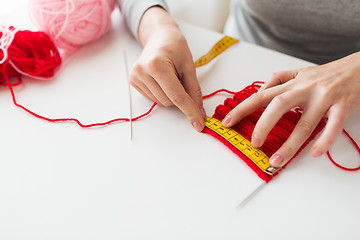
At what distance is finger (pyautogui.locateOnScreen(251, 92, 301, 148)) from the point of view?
65 cm

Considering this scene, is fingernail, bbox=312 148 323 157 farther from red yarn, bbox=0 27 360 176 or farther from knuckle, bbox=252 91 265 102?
knuckle, bbox=252 91 265 102

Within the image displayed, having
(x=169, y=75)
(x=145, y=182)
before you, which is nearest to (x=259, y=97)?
(x=169, y=75)

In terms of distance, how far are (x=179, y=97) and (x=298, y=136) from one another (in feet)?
0.96

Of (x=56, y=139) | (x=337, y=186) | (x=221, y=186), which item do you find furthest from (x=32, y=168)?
(x=337, y=186)

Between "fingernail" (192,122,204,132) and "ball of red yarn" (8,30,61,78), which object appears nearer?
"fingernail" (192,122,204,132)

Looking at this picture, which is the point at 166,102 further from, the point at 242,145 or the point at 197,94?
the point at 242,145

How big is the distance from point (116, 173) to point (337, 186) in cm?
47

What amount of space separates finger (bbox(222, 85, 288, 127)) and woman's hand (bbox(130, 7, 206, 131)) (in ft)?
0.27

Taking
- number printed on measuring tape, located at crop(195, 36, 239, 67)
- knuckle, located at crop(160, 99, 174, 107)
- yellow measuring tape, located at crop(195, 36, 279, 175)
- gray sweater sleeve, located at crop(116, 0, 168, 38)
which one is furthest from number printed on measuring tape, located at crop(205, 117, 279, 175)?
gray sweater sleeve, located at crop(116, 0, 168, 38)

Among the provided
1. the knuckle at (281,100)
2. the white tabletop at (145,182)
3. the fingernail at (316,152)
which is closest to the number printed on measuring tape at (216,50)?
the white tabletop at (145,182)

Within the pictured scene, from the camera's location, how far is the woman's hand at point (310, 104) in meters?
0.63

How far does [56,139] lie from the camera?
73 centimetres

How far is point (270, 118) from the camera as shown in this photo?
65 centimetres

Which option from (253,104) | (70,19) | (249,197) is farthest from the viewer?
(70,19)
